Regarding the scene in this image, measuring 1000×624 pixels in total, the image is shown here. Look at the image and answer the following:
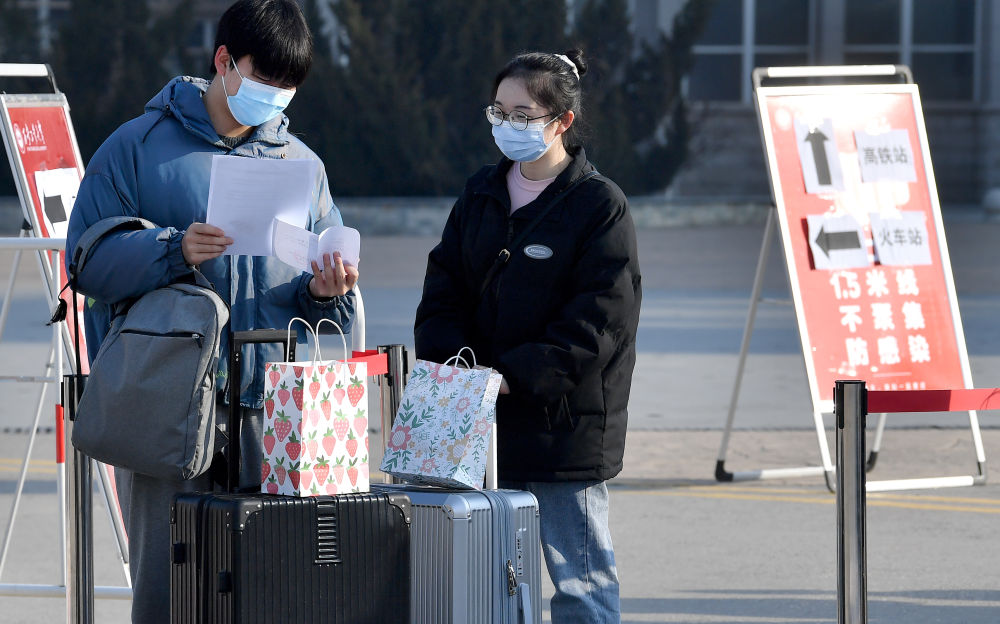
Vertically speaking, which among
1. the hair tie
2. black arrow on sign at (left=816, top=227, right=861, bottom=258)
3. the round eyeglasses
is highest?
the hair tie

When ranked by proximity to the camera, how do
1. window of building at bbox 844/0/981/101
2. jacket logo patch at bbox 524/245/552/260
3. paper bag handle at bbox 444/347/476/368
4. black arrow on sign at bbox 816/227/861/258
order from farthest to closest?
window of building at bbox 844/0/981/101
black arrow on sign at bbox 816/227/861/258
jacket logo patch at bbox 524/245/552/260
paper bag handle at bbox 444/347/476/368

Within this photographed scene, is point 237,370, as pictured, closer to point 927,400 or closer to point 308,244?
point 308,244

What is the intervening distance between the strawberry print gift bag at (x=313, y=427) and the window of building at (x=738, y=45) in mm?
27229

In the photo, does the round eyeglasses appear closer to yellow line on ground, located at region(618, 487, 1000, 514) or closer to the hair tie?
the hair tie

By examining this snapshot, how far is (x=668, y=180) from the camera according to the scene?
84.7 ft

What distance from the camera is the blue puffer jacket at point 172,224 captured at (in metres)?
3.26

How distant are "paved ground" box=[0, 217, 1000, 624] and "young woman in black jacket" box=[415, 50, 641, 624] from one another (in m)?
1.38

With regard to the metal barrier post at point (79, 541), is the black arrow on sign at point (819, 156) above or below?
above

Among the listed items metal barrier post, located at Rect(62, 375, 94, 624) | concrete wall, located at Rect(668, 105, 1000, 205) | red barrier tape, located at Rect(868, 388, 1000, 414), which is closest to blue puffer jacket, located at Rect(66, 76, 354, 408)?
metal barrier post, located at Rect(62, 375, 94, 624)

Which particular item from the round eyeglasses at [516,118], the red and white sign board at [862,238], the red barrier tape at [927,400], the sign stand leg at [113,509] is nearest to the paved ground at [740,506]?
the sign stand leg at [113,509]

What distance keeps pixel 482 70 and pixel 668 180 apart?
401cm

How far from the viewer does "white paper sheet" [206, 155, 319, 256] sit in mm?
3256

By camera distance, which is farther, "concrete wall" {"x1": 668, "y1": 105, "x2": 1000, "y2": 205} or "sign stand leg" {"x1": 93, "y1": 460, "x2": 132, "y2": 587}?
"concrete wall" {"x1": 668, "y1": 105, "x2": 1000, "y2": 205}

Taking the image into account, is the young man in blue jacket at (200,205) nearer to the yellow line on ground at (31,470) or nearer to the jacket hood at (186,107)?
the jacket hood at (186,107)
